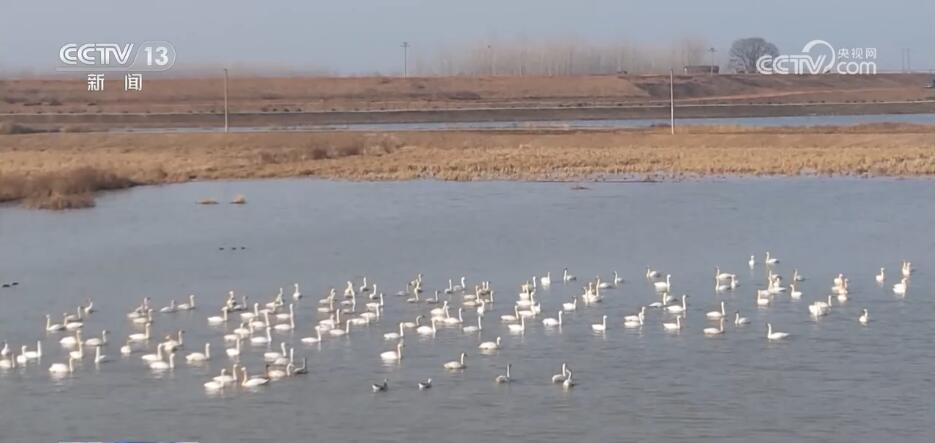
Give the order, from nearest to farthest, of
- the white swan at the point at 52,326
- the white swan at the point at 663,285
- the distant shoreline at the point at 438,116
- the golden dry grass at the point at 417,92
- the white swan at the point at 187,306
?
the white swan at the point at 52,326 < the white swan at the point at 187,306 < the white swan at the point at 663,285 < the distant shoreline at the point at 438,116 < the golden dry grass at the point at 417,92

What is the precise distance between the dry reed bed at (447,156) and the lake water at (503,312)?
556cm

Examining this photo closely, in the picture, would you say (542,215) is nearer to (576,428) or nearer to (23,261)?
(23,261)

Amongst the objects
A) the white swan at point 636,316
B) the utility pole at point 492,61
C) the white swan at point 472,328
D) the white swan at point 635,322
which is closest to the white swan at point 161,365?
the white swan at point 472,328

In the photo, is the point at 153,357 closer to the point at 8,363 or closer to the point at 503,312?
the point at 8,363

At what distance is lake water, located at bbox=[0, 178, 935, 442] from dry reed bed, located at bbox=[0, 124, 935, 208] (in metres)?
5.56

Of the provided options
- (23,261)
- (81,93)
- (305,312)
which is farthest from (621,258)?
(81,93)

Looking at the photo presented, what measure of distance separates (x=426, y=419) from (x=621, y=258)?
13.1 m

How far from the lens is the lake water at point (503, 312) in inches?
626

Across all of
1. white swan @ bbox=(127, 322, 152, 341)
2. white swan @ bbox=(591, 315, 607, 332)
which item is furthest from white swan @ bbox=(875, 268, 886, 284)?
white swan @ bbox=(127, 322, 152, 341)

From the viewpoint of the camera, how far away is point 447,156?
55844mm

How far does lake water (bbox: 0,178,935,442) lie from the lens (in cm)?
1590

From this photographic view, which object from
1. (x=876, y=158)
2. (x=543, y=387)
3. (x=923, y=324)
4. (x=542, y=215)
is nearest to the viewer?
(x=543, y=387)

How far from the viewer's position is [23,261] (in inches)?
1182

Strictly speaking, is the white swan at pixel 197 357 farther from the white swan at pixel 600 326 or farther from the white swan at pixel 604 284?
the white swan at pixel 604 284
